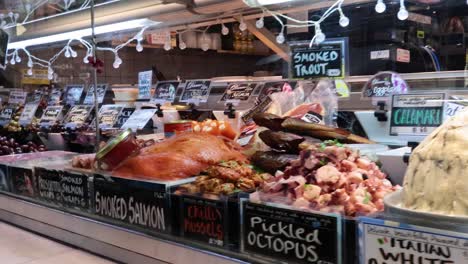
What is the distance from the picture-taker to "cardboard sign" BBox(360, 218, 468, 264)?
74 centimetres

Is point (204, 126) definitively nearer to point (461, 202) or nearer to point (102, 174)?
point (102, 174)

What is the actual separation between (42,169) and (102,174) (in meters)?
0.41

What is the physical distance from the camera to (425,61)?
4.45m

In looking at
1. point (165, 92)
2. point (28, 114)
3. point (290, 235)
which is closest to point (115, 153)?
point (290, 235)

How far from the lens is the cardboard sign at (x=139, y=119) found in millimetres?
2341

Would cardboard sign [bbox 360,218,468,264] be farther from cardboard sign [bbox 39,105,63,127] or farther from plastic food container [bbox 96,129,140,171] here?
cardboard sign [bbox 39,105,63,127]

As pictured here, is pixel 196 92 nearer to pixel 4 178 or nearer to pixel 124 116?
pixel 124 116

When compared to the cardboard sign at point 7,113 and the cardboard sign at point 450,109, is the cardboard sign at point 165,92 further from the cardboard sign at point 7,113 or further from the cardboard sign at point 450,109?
the cardboard sign at point 450,109

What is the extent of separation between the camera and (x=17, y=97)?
3570 millimetres

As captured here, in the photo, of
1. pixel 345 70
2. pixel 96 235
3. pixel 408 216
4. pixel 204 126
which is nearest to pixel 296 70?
pixel 345 70

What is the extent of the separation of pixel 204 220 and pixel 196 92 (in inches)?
68.3

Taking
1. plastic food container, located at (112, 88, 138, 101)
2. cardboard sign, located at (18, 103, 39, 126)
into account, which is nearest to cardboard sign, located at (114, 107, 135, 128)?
plastic food container, located at (112, 88, 138, 101)

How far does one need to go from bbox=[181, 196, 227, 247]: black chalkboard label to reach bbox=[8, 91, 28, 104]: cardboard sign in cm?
269

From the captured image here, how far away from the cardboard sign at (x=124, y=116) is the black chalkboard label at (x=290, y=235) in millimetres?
1609
